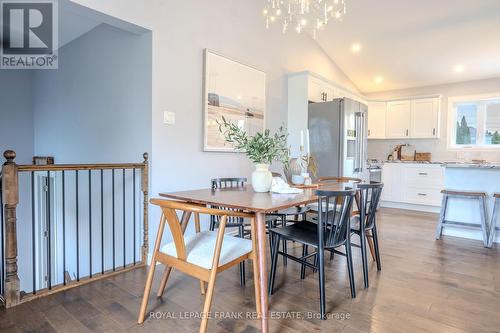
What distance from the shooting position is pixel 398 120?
595 centimetres

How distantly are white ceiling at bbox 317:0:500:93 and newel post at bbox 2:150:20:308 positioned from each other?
13.7 feet

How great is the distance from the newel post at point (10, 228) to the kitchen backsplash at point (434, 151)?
245 inches

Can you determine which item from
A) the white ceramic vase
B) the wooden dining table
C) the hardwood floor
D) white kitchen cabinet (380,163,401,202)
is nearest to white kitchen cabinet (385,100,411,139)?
white kitchen cabinet (380,163,401,202)

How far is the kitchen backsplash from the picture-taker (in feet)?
17.5

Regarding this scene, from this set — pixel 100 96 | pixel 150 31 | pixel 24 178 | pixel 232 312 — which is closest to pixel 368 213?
pixel 232 312

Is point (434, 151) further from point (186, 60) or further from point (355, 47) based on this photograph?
point (186, 60)

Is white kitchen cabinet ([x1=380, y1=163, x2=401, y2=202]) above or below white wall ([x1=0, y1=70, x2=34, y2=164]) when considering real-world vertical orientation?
below

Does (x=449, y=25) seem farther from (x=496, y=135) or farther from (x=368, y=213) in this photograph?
(x=368, y=213)

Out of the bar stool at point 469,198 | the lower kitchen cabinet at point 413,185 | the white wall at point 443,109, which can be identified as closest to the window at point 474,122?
the white wall at point 443,109

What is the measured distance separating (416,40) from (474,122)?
2212 mm

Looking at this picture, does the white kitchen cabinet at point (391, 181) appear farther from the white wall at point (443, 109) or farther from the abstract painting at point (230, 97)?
the abstract painting at point (230, 97)

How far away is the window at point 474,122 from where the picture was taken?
532cm

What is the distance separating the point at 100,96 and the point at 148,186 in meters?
1.42

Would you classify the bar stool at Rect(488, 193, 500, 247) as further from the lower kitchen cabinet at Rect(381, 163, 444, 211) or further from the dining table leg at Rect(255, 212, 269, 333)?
the dining table leg at Rect(255, 212, 269, 333)
